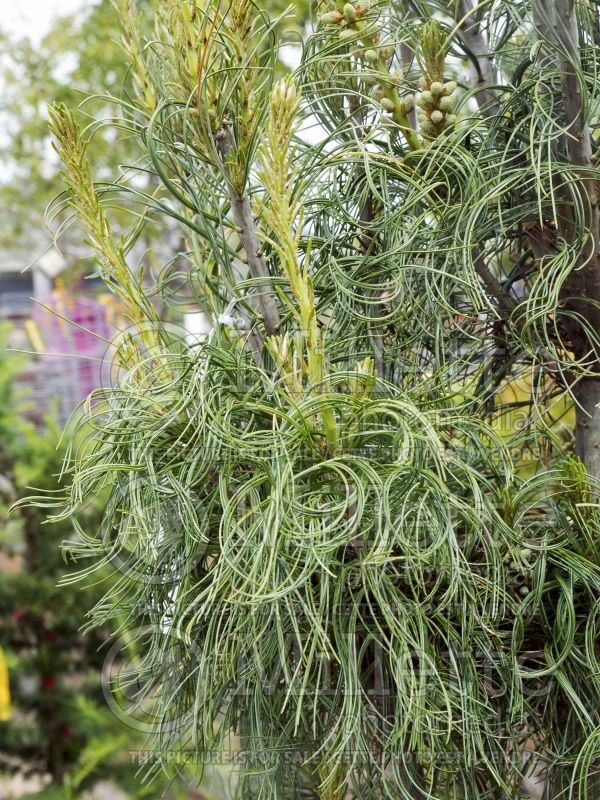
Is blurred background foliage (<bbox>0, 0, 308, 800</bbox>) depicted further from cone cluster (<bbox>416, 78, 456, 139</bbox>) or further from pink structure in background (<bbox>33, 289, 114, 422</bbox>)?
cone cluster (<bbox>416, 78, 456, 139</bbox>)

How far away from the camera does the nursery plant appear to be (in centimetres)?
46

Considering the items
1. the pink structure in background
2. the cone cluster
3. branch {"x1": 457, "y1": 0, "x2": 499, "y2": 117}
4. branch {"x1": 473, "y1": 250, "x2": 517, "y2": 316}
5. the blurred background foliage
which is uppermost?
the pink structure in background

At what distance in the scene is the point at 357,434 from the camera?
457mm

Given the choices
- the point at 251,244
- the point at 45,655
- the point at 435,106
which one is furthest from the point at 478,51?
the point at 45,655

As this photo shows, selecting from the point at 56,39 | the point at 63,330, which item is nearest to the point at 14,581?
the point at 63,330

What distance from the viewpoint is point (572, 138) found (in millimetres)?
A: 514

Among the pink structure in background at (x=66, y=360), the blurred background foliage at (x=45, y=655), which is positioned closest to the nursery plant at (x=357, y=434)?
the blurred background foliage at (x=45, y=655)

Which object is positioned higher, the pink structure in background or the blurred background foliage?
the pink structure in background

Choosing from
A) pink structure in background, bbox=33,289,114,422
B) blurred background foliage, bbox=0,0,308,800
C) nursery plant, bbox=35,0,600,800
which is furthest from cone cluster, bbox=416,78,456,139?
pink structure in background, bbox=33,289,114,422

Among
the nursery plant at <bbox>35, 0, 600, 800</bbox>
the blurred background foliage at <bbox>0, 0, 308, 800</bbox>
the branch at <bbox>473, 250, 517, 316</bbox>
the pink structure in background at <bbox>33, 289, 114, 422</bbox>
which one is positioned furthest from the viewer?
the pink structure in background at <bbox>33, 289, 114, 422</bbox>

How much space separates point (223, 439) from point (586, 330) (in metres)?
0.26

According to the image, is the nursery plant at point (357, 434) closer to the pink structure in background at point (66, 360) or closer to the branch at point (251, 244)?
the branch at point (251, 244)

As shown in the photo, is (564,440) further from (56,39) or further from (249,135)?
(56,39)

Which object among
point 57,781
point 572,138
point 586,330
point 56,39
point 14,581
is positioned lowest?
point 57,781
